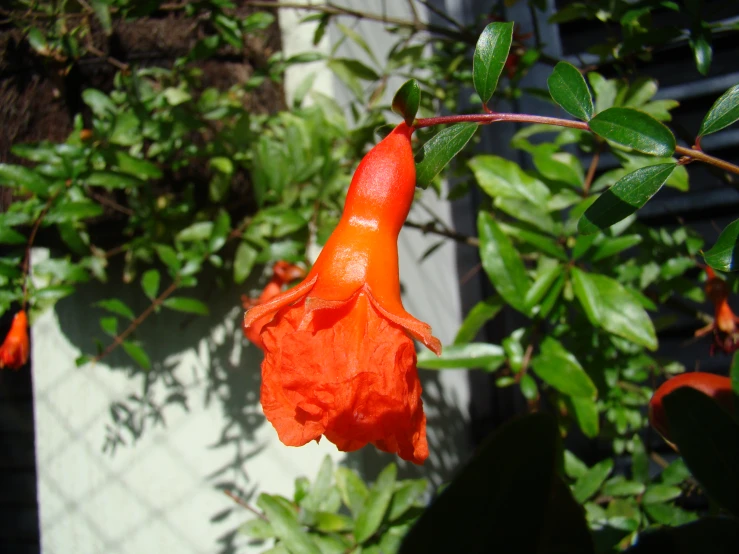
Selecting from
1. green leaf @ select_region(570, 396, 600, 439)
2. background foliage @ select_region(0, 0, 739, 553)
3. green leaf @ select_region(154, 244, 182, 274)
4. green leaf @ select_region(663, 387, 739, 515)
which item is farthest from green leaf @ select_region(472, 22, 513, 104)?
green leaf @ select_region(154, 244, 182, 274)

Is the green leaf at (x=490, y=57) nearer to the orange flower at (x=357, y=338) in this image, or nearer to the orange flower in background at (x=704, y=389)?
the orange flower at (x=357, y=338)

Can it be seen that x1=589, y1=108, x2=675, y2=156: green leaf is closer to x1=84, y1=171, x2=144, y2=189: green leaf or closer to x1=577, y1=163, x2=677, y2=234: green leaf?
x1=577, y1=163, x2=677, y2=234: green leaf

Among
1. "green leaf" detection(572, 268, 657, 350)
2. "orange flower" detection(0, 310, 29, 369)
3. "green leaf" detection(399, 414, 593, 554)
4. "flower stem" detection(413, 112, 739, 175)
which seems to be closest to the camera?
"green leaf" detection(399, 414, 593, 554)

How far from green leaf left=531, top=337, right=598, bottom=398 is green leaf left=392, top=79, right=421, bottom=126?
0.43 meters

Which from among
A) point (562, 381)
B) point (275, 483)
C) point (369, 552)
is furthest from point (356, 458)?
point (562, 381)

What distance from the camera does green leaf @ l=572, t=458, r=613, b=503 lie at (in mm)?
781

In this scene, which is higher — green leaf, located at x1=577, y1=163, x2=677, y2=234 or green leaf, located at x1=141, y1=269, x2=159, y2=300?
green leaf, located at x1=577, y1=163, x2=677, y2=234

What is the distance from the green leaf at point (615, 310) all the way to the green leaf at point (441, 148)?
350 mm

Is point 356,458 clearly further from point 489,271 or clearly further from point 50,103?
point 50,103

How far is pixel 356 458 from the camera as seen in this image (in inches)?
41.7

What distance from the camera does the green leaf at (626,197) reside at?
380mm

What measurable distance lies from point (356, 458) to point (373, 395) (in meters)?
0.74

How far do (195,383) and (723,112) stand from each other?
1122mm

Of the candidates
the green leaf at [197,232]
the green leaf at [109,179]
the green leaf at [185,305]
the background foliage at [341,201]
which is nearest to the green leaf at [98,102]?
the background foliage at [341,201]
